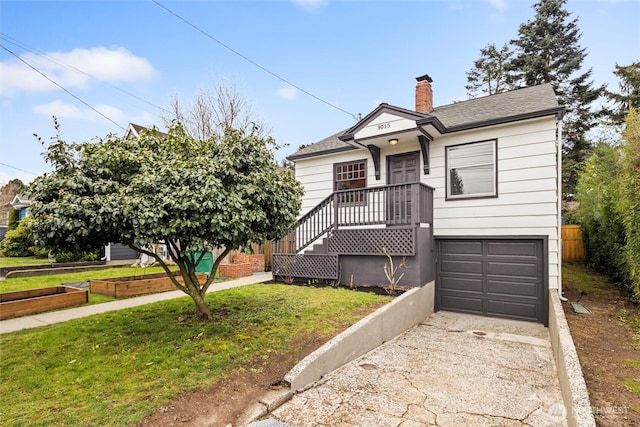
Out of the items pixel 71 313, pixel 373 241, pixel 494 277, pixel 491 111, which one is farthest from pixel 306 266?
pixel 491 111

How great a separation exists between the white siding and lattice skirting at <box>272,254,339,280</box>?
2.65m

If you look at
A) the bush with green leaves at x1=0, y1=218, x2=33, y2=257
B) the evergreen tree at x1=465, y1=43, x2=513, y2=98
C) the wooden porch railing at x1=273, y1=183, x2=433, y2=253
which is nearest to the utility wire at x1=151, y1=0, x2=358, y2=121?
the wooden porch railing at x1=273, y1=183, x2=433, y2=253

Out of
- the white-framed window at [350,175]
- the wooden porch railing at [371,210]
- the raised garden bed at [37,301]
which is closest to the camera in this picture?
the raised garden bed at [37,301]

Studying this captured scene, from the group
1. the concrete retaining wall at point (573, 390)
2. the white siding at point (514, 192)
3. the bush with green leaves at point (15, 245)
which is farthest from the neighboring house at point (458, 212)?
the bush with green leaves at point (15, 245)

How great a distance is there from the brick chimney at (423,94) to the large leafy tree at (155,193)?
6.51 metres

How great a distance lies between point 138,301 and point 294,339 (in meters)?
4.20

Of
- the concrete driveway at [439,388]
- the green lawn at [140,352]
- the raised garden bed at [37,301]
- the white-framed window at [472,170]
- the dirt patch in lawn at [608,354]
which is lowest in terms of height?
the concrete driveway at [439,388]

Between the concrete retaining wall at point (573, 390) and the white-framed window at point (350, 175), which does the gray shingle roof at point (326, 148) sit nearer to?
the white-framed window at point (350, 175)

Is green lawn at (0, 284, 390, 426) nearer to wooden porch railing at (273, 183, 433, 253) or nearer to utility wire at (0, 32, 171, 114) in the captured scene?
wooden porch railing at (273, 183, 433, 253)

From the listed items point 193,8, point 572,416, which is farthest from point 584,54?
point 572,416

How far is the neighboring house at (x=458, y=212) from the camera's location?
22.6 ft

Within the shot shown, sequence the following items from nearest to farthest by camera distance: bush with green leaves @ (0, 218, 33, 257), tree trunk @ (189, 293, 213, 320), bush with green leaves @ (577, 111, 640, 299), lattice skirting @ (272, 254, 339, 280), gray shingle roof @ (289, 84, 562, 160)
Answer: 1. tree trunk @ (189, 293, 213, 320)
2. bush with green leaves @ (577, 111, 640, 299)
3. gray shingle roof @ (289, 84, 562, 160)
4. lattice skirting @ (272, 254, 339, 280)
5. bush with green leaves @ (0, 218, 33, 257)

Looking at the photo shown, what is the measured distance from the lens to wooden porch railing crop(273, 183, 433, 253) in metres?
7.28

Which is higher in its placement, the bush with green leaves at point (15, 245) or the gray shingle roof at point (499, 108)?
the gray shingle roof at point (499, 108)
